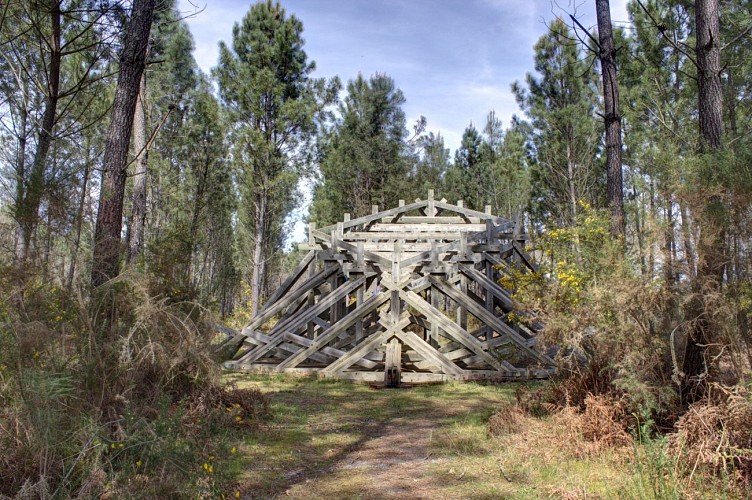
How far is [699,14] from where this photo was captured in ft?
20.6

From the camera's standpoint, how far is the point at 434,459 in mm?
5688

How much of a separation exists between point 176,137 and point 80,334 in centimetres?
1840

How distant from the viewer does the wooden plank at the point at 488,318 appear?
10443 millimetres

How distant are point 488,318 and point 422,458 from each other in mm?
5487

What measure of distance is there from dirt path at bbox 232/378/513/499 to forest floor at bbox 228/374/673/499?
0.01m

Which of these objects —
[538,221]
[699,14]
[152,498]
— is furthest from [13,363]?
[538,221]

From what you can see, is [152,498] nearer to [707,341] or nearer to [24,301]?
[24,301]

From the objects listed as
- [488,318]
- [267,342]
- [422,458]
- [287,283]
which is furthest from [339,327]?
[422,458]

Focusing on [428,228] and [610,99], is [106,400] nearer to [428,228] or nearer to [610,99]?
[610,99]

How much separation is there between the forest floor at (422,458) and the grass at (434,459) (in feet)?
0.03

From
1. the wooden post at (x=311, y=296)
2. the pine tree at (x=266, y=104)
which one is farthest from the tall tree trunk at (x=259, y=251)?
the wooden post at (x=311, y=296)

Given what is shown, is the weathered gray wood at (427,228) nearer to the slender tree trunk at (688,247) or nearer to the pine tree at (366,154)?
the slender tree trunk at (688,247)

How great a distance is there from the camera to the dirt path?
4.82m

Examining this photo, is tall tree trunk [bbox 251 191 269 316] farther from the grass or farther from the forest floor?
the grass
